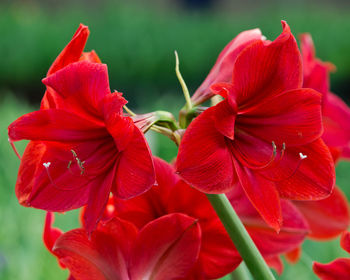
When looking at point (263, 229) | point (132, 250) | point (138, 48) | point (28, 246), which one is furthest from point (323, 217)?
point (138, 48)

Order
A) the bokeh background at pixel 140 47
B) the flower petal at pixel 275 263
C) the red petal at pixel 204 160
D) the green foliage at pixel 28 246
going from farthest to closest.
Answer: the bokeh background at pixel 140 47 → the green foliage at pixel 28 246 → the flower petal at pixel 275 263 → the red petal at pixel 204 160

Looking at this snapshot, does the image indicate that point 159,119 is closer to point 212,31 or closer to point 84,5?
point 212,31

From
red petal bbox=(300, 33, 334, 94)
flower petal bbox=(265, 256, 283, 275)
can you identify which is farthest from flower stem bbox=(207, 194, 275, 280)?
red petal bbox=(300, 33, 334, 94)

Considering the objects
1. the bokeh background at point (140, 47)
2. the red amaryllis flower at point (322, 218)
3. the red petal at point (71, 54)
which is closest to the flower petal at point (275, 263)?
the red amaryllis flower at point (322, 218)

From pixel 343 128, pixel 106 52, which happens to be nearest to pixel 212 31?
pixel 106 52

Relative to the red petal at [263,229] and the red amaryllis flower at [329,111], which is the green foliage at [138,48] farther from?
the red petal at [263,229]

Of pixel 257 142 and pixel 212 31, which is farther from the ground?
pixel 257 142

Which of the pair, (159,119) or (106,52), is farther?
(106,52)
